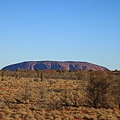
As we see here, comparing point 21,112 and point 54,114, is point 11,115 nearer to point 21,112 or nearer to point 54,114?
point 21,112

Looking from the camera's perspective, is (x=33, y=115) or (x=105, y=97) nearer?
(x=33, y=115)

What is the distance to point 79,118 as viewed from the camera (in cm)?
2253

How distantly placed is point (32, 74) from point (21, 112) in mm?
83741

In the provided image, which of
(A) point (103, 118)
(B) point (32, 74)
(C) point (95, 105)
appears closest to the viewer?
(A) point (103, 118)

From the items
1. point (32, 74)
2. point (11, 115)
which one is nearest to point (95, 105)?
point (11, 115)

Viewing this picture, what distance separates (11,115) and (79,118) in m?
4.85

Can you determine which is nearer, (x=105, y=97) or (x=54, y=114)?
(x=54, y=114)

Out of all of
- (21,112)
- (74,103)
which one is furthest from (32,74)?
(21,112)

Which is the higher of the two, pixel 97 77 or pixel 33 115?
pixel 97 77

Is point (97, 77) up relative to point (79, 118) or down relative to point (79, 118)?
up

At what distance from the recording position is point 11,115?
73.5 ft

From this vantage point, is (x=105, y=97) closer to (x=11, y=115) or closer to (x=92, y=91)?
(x=92, y=91)

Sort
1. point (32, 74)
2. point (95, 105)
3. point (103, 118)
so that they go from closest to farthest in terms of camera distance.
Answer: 1. point (103, 118)
2. point (95, 105)
3. point (32, 74)

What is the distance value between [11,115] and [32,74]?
278 ft
